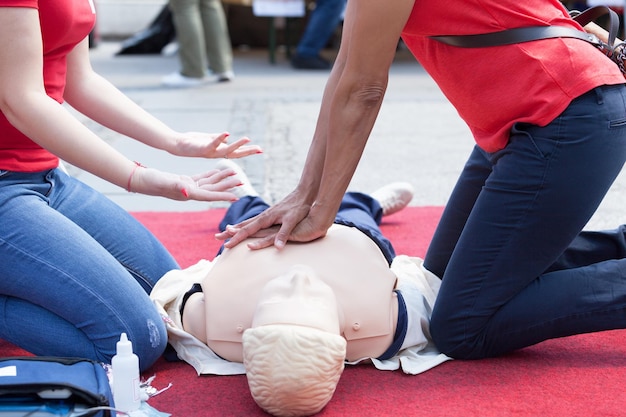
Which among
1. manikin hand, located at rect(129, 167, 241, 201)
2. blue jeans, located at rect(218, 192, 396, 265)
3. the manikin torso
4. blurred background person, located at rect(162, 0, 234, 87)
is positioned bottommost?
blurred background person, located at rect(162, 0, 234, 87)

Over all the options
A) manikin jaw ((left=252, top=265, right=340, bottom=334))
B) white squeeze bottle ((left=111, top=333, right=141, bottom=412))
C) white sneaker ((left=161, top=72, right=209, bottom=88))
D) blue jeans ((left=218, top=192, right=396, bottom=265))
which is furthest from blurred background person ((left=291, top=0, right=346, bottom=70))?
white squeeze bottle ((left=111, top=333, right=141, bottom=412))

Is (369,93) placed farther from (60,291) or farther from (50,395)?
Answer: (50,395)

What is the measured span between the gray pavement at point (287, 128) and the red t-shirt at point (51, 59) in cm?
152

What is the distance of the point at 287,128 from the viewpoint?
5383mm

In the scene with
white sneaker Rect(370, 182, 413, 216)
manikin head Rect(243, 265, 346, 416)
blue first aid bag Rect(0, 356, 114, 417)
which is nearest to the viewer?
blue first aid bag Rect(0, 356, 114, 417)

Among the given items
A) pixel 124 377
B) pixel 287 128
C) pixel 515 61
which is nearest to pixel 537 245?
pixel 515 61

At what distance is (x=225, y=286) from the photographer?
7.06 feet

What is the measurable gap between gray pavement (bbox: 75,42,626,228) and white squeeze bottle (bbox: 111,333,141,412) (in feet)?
6.34

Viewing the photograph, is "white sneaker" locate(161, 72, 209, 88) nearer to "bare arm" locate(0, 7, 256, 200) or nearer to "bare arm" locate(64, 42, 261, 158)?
"bare arm" locate(64, 42, 261, 158)

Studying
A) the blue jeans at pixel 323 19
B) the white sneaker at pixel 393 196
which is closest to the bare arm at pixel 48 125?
the white sneaker at pixel 393 196

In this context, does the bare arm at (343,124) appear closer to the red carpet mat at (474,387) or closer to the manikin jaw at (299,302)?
the manikin jaw at (299,302)

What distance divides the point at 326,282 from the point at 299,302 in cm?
20

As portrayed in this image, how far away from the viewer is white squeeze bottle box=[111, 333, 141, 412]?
5.98 feet

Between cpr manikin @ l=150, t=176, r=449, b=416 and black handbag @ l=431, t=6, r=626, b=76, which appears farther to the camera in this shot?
black handbag @ l=431, t=6, r=626, b=76
